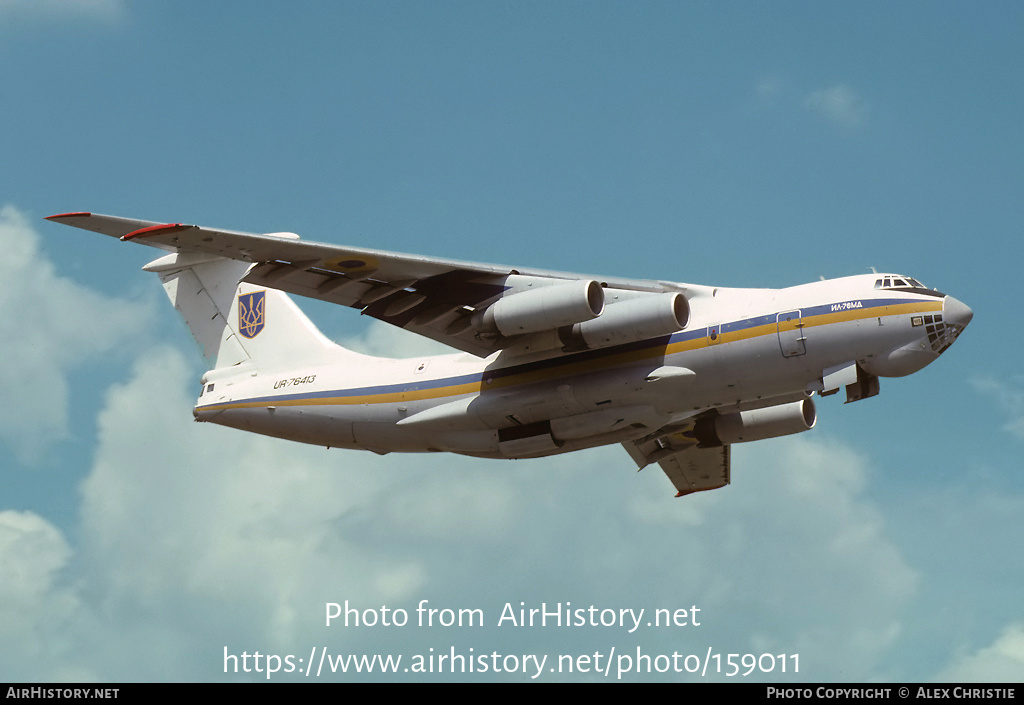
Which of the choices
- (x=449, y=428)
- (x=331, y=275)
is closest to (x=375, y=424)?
(x=449, y=428)

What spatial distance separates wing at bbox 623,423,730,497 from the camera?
19.6m

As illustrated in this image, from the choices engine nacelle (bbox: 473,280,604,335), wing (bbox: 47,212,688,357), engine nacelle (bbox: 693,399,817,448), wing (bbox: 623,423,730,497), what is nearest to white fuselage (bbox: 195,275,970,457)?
wing (bbox: 47,212,688,357)

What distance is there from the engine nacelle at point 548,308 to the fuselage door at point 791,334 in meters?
2.23

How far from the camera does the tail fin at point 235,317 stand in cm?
1919

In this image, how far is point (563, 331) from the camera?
1602 centimetres

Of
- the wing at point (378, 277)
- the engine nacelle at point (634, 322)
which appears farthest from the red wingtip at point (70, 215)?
the engine nacelle at point (634, 322)

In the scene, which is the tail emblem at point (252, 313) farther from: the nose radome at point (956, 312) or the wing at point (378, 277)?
the nose radome at point (956, 312)

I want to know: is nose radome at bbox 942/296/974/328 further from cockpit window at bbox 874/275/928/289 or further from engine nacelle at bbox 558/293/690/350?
engine nacelle at bbox 558/293/690/350

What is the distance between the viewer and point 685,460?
20.6 metres

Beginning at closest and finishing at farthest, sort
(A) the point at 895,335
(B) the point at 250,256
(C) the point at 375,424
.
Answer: (A) the point at 895,335 → (B) the point at 250,256 → (C) the point at 375,424
